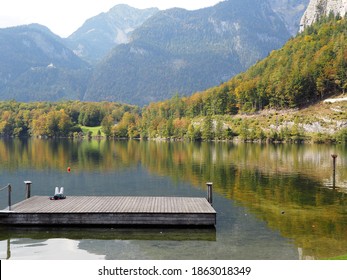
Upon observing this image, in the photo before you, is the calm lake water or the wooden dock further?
the wooden dock

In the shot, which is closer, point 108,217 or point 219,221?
point 108,217

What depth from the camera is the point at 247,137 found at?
595 feet

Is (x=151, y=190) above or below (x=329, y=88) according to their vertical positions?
below

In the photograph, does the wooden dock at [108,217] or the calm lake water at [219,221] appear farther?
the wooden dock at [108,217]

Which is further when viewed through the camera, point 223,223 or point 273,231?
point 223,223

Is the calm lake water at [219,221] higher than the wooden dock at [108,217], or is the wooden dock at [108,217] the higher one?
the wooden dock at [108,217]

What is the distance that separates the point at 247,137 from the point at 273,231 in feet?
498

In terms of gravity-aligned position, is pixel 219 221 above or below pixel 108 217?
below

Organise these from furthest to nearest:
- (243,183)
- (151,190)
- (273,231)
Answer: (243,183), (151,190), (273,231)

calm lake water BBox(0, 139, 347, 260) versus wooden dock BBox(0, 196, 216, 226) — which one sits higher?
wooden dock BBox(0, 196, 216, 226)
